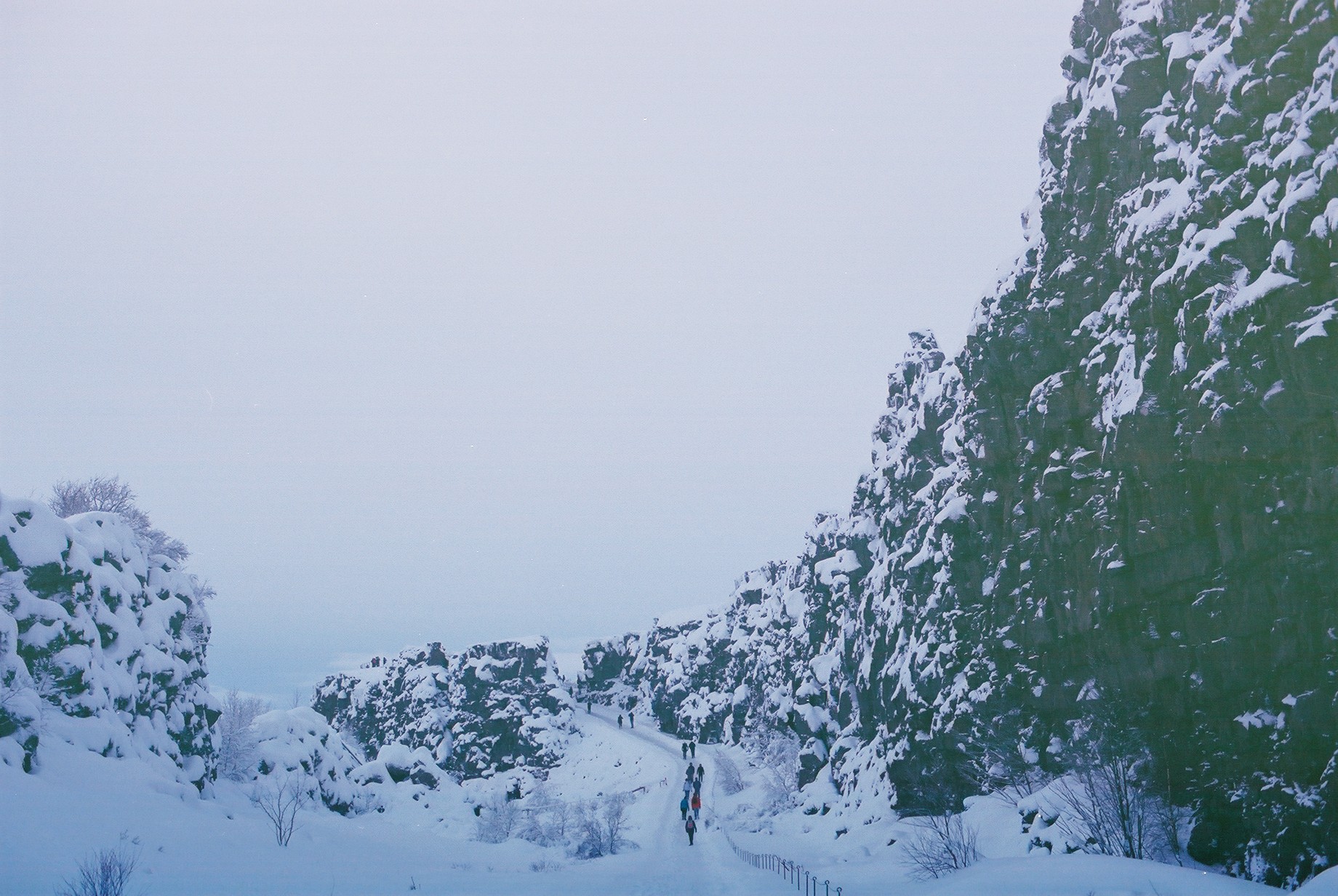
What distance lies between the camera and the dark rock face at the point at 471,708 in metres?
130

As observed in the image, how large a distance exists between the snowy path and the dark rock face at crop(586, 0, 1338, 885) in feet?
36.2

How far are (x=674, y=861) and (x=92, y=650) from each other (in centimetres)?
2075

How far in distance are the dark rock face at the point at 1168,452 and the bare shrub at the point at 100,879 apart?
25403 mm

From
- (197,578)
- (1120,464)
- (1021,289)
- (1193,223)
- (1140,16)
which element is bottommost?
(197,578)

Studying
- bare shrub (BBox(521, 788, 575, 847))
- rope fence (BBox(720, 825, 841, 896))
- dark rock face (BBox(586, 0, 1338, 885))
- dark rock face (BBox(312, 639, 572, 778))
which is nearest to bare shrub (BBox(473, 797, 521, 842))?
bare shrub (BBox(521, 788, 575, 847))

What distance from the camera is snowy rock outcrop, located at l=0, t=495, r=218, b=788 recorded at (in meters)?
25.0

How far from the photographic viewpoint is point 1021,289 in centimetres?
3653

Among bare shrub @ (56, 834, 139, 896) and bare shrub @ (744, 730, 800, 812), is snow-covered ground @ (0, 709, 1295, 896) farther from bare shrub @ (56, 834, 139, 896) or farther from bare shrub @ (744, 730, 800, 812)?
bare shrub @ (744, 730, 800, 812)

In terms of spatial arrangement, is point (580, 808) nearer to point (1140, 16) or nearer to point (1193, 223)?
point (1193, 223)

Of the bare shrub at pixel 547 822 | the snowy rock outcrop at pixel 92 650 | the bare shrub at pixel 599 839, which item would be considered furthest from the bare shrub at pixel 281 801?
the bare shrub at pixel 547 822

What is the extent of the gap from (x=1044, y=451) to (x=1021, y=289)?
7.31m

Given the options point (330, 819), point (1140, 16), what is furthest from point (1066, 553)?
point (330, 819)

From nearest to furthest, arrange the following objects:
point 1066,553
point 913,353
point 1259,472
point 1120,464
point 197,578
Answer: point 1259,472 < point 1120,464 < point 1066,553 < point 197,578 < point 913,353

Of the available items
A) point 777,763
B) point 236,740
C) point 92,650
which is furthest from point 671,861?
point 777,763
